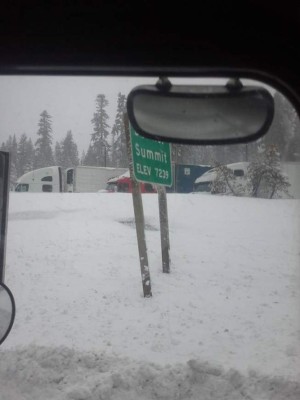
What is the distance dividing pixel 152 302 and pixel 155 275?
0.98 metres

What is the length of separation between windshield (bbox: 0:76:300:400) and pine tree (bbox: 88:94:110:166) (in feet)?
0.04

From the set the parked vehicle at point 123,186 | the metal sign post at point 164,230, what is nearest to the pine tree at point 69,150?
the parked vehicle at point 123,186

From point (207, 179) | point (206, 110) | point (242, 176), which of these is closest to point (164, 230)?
point (207, 179)

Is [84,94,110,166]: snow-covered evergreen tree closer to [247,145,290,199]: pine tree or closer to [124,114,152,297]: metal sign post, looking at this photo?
[247,145,290,199]: pine tree

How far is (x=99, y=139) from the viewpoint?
143 inches

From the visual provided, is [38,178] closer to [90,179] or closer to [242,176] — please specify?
[90,179]

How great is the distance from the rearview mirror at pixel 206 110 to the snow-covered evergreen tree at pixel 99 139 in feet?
2.97

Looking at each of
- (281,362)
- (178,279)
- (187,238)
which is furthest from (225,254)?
(281,362)

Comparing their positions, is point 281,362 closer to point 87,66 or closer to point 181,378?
point 181,378

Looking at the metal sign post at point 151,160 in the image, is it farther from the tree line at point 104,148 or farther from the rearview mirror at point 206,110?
the rearview mirror at point 206,110

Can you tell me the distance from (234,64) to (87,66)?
69cm

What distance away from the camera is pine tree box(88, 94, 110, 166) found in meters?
3.24

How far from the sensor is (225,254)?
1021 cm

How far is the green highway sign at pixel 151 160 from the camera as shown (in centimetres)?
572
